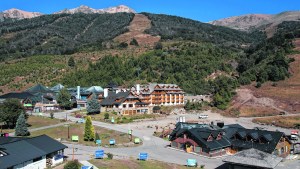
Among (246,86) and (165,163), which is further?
(246,86)

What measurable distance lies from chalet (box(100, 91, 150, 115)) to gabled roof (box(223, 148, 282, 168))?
49623 millimetres

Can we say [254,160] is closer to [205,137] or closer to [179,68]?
[205,137]

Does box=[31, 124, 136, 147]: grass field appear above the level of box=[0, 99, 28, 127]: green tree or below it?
below

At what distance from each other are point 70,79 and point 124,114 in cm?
5430

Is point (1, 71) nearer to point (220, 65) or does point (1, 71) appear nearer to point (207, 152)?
point (220, 65)

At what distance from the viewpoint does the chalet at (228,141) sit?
49844 mm

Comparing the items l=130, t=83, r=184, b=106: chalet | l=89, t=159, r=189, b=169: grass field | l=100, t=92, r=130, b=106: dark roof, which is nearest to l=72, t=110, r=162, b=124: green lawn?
l=100, t=92, r=130, b=106: dark roof

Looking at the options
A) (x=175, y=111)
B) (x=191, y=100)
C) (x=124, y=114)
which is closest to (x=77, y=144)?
(x=124, y=114)

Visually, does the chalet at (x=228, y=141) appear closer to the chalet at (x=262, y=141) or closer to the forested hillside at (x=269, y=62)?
the chalet at (x=262, y=141)

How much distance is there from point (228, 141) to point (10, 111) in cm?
3906

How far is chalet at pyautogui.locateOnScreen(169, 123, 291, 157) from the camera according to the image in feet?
164

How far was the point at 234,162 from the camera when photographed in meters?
38.8

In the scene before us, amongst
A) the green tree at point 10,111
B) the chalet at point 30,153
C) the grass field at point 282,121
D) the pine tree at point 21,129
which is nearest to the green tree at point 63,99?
the green tree at point 10,111

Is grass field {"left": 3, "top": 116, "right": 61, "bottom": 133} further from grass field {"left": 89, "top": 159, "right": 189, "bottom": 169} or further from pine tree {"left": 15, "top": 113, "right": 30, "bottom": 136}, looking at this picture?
grass field {"left": 89, "top": 159, "right": 189, "bottom": 169}
